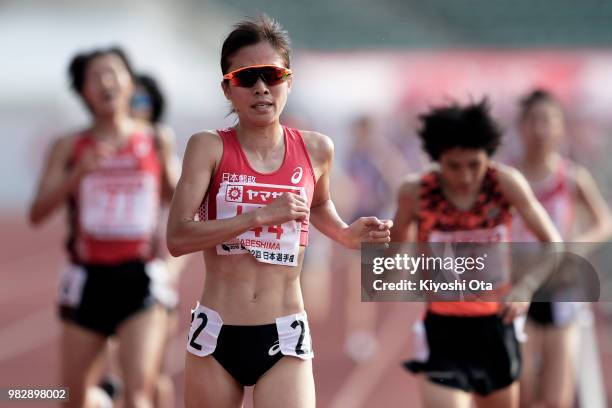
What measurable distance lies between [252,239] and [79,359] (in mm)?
2179

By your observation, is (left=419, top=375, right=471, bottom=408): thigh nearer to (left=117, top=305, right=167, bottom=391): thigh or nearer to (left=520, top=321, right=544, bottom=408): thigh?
(left=520, top=321, right=544, bottom=408): thigh

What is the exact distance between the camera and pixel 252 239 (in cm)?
356

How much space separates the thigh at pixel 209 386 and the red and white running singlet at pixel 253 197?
39cm

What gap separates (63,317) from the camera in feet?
18.2

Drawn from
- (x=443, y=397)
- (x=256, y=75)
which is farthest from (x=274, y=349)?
(x=443, y=397)

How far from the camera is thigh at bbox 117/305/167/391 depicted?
5.27 metres

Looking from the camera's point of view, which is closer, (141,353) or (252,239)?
(252,239)

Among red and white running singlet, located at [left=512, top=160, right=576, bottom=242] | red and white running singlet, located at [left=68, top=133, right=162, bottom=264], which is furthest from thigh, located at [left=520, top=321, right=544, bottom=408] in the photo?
red and white running singlet, located at [left=68, top=133, right=162, bottom=264]

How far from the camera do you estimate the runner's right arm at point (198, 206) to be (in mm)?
3338

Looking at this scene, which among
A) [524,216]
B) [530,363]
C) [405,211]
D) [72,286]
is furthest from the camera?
[530,363]

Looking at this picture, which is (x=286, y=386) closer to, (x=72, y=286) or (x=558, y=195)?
(x=72, y=286)

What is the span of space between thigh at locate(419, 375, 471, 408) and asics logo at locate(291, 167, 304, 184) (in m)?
1.36

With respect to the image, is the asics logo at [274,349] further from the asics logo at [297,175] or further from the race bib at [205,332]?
the asics logo at [297,175]

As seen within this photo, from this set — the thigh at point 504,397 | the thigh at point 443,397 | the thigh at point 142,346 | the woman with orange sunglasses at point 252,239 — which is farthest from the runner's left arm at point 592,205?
the woman with orange sunglasses at point 252,239
